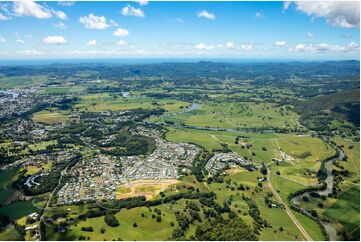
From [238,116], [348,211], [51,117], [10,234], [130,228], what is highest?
[10,234]

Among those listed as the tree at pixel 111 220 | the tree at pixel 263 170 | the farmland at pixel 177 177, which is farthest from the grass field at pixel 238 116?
the tree at pixel 111 220

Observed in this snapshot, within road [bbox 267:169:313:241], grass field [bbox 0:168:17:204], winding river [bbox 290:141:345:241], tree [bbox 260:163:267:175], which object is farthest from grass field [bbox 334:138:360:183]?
grass field [bbox 0:168:17:204]

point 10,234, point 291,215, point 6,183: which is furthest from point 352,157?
point 6,183

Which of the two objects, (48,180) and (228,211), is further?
(48,180)

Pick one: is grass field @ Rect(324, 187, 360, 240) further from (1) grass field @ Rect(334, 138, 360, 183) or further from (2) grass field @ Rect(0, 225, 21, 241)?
(2) grass field @ Rect(0, 225, 21, 241)

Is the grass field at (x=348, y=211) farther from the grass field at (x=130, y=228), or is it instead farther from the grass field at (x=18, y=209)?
the grass field at (x=18, y=209)

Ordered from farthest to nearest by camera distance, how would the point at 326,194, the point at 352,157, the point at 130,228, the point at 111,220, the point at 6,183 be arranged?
the point at 352,157 → the point at 6,183 → the point at 326,194 → the point at 111,220 → the point at 130,228

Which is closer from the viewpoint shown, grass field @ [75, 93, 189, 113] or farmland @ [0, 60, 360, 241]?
farmland @ [0, 60, 360, 241]

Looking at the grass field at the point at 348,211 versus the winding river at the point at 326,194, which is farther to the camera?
the grass field at the point at 348,211

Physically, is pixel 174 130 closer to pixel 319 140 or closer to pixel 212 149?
pixel 212 149

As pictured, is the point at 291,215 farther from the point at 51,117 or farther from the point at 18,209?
the point at 51,117

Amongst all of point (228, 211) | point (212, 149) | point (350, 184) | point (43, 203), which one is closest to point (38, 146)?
point (43, 203)
